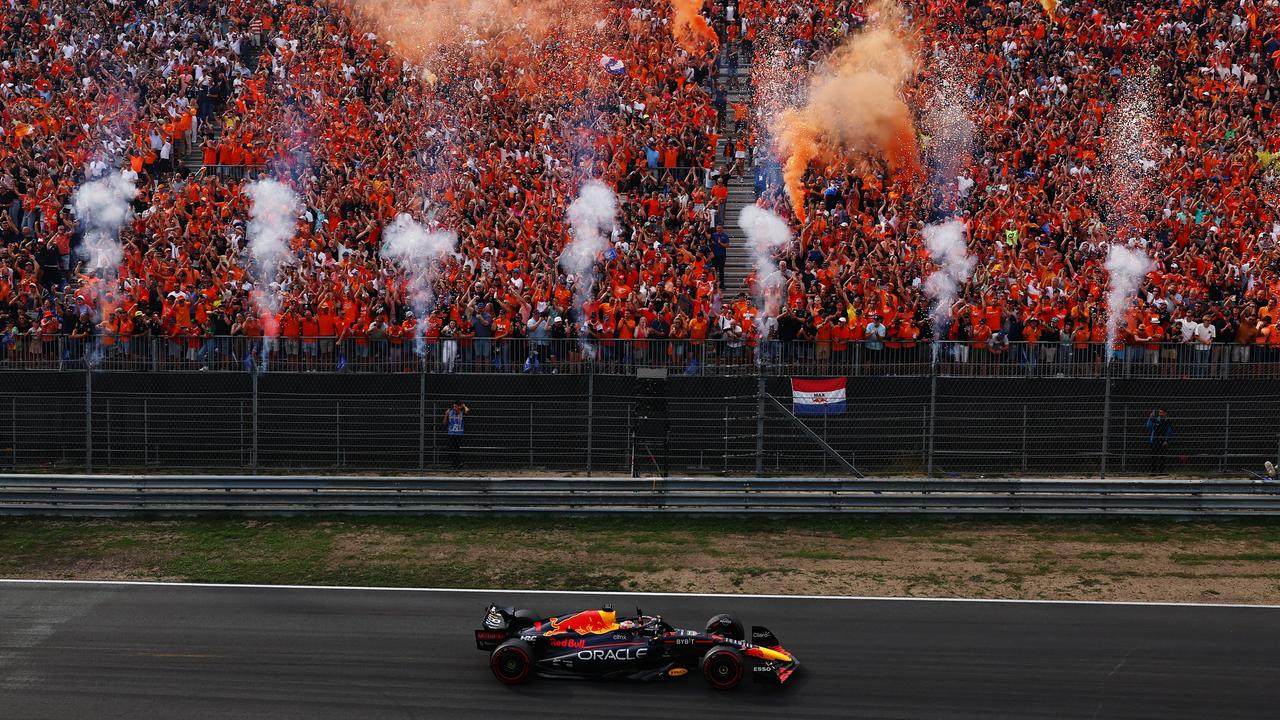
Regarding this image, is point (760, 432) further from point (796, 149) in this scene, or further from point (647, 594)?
point (796, 149)

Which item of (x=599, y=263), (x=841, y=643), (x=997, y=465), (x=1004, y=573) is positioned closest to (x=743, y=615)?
(x=841, y=643)

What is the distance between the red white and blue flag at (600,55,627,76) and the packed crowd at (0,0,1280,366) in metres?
0.10

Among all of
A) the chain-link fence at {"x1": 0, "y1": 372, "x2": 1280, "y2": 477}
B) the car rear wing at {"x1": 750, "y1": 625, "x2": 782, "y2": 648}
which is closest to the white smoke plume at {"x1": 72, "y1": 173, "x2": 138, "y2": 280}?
the chain-link fence at {"x1": 0, "y1": 372, "x2": 1280, "y2": 477}

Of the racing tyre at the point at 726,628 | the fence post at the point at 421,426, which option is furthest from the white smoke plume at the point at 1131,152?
the racing tyre at the point at 726,628

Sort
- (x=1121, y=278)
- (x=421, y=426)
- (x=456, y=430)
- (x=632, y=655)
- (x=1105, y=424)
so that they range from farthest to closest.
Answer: (x=1121, y=278)
(x=456, y=430)
(x=421, y=426)
(x=1105, y=424)
(x=632, y=655)

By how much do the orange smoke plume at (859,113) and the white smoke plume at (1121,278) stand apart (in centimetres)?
451

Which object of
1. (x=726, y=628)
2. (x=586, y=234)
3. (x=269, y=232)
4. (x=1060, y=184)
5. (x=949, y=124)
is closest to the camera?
(x=726, y=628)

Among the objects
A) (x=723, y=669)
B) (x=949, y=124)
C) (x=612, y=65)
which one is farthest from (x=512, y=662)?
(x=612, y=65)

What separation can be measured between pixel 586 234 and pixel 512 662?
14631mm

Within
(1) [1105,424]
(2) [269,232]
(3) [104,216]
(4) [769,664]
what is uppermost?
(3) [104,216]

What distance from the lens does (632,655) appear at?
1049 centimetres

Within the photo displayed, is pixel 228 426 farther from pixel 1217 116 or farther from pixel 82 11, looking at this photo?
pixel 1217 116

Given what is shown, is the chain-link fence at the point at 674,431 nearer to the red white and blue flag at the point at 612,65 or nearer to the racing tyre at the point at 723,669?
the racing tyre at the point at 723,669

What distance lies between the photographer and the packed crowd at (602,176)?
70.9ft
